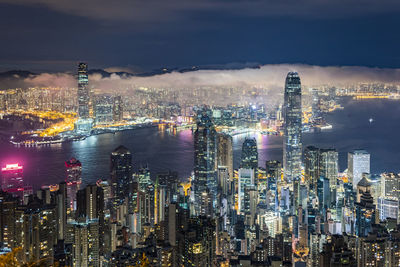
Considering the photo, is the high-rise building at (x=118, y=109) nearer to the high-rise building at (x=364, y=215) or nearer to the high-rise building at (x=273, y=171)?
the high-rise building at (x=273, y=171)

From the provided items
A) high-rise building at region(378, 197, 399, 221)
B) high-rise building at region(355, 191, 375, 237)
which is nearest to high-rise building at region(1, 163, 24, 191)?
high-rise building at region(355, 191, 375, 237)

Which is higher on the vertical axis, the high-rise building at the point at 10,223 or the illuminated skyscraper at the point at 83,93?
the illuminated skyscraper at the point at 83,93

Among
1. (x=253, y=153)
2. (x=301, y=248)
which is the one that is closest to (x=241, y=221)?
(x=301, y=248)

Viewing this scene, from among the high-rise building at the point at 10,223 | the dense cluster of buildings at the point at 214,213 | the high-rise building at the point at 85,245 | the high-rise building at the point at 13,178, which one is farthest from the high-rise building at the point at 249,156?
the high-rise building at the point at 10,223

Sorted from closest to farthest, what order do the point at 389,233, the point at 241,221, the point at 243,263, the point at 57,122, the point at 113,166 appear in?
the point at 243,263, the point at 389,233, the point at 241,221, the point at 113,166, the point at 57,122

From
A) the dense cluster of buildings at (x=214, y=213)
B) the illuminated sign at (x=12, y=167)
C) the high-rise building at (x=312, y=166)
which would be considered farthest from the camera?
the high-rise building at (x=312, y=166)

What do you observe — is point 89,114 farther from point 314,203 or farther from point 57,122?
point 314,203
